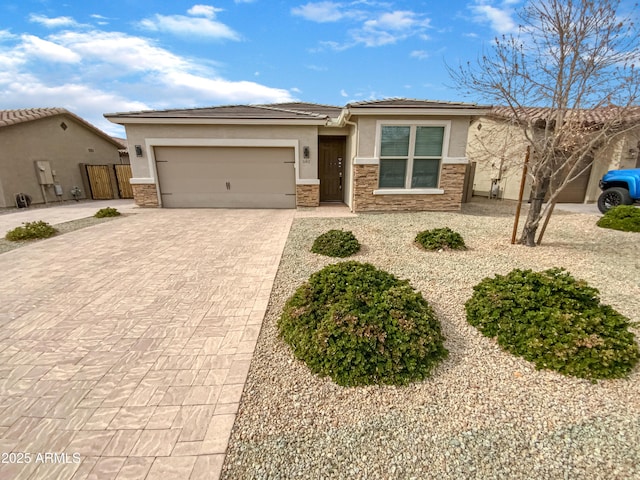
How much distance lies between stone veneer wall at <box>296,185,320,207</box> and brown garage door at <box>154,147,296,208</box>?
32 centimetres

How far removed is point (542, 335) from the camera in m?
2.54

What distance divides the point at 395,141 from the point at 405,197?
1.76 metres

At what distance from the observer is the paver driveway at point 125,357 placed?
69.7 inches

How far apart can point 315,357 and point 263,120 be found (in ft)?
28.4

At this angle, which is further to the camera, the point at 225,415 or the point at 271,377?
the point at 271,377

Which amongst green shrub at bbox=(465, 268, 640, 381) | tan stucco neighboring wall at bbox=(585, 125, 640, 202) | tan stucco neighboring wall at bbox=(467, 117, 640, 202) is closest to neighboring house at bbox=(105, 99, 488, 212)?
tan stucco neighboring wall at bbox=(467, 117, 640, 202)

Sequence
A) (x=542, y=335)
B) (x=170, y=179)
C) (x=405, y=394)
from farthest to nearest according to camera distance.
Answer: (x=170, y=179) < (x=542, y=335) < (x=405, y=394)

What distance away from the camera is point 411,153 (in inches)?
343

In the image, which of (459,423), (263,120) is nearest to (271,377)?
(459,423)

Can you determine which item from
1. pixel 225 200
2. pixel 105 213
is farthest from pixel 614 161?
pixel 105 213

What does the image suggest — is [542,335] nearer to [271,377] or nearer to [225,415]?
[271,377]

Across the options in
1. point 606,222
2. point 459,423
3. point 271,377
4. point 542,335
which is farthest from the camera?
point 606,222

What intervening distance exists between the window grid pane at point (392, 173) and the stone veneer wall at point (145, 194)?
26.0 ft

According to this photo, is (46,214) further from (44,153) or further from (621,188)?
(621,188)
